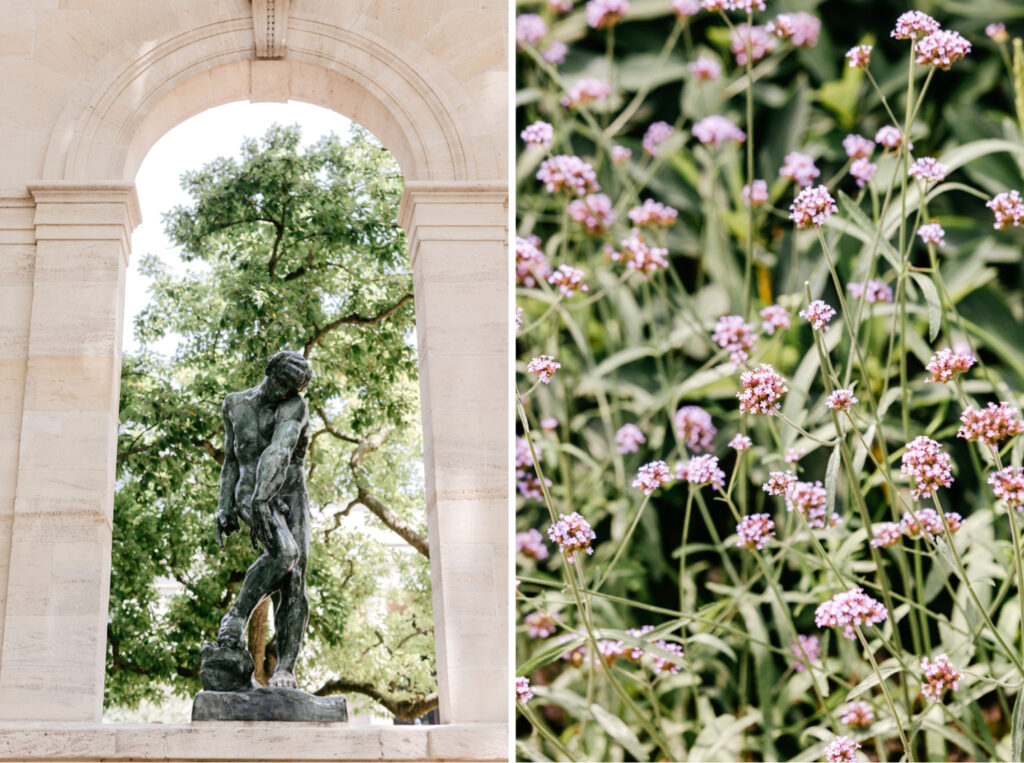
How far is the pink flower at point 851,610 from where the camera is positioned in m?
2.61

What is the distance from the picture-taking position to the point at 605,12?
9.81 ft

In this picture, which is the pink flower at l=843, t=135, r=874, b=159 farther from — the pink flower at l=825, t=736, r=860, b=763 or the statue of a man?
the statue of a man

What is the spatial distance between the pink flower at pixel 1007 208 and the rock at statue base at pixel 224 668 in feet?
13.4

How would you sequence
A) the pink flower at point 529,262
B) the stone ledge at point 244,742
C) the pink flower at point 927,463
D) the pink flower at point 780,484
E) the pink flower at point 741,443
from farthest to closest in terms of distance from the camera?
the stone ledge at point 244,742, the pink flower at point 529,262, the pink flower at point 741,443, the pink flower at point 780,484, the pink flower at point 927,463

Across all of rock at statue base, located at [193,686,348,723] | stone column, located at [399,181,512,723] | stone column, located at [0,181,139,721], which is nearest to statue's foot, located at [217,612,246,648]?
rock at statue base, located at [193,686,348,723]

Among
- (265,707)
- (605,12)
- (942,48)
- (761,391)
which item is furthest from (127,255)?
(942,48)

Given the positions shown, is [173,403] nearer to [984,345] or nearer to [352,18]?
[352,18]

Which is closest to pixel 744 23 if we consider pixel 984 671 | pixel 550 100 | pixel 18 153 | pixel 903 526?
pixel 550 100

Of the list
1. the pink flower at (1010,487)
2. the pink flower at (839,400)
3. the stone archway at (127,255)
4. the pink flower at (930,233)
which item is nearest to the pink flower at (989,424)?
the pink flower at (1010,487)

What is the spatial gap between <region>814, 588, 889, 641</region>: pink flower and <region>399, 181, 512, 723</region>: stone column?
337 cm

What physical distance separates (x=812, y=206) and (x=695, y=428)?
2.13ft

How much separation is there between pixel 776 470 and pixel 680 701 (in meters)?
0.65

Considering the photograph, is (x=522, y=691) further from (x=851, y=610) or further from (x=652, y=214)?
(x=652, y=214)

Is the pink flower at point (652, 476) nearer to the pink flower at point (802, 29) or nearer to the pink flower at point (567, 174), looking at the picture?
the pink flower at point (567, 174)
